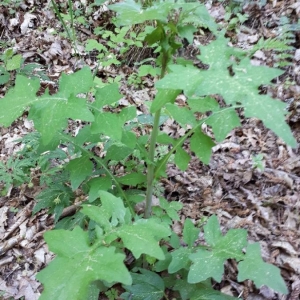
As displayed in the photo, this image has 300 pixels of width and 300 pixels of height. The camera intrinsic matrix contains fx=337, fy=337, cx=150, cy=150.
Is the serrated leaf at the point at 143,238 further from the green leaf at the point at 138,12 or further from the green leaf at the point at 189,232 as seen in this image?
the green leaf at the point at 138,12

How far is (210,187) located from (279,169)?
2.16ft

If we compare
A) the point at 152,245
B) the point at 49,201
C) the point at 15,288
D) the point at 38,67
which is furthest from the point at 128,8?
the point at 38,67

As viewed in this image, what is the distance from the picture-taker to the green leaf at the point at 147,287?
2.02 m

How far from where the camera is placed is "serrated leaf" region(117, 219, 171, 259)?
144 centimetres

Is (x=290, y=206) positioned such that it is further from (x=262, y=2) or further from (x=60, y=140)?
(x=262, y=2)

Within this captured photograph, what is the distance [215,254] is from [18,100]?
131 centimetres

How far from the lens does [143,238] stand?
1499mm

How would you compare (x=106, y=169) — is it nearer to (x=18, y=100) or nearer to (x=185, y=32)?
(x=18, y=100)

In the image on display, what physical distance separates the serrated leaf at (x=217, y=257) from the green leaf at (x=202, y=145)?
0.47m

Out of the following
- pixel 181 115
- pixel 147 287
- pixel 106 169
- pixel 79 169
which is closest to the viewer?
pixel 181 115

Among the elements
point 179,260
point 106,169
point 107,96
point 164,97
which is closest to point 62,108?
point 107,96

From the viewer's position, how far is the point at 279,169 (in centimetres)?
314

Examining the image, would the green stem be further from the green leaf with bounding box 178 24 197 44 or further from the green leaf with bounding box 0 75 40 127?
the green leaf with bounding box 178 24 197 44

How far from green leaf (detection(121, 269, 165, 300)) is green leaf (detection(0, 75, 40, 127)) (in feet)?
3.84
